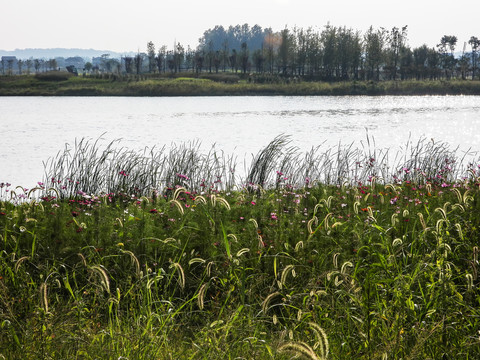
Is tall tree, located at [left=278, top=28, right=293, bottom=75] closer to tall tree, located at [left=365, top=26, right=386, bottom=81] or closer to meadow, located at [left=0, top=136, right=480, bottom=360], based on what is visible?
tall tree, located at [left=365, top=26, right=386, bottom=81]

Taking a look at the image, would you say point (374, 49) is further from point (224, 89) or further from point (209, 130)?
point (209, 130)

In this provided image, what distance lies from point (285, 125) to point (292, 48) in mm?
67417

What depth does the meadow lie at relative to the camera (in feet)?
12.0

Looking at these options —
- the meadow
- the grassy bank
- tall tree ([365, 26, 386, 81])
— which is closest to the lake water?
the meadow

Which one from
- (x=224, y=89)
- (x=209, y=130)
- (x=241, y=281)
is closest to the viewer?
(x=241, y=281)

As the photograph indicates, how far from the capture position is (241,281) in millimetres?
4527

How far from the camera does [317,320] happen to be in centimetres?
407

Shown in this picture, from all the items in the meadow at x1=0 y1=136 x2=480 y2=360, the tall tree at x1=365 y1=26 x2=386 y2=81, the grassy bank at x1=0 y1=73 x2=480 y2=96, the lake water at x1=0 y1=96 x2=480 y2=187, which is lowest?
the meadow at x1=0 y1=136 x2=480 y2=360

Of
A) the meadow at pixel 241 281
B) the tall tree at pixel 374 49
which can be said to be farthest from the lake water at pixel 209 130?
the tall tree at pixel 374 49

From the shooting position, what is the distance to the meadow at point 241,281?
3656 millimetres

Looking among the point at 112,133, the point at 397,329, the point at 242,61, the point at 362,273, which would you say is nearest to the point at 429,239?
the point at 362,273

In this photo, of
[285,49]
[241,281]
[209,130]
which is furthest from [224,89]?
[241,281]

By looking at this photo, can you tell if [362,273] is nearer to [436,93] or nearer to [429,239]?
[429,239]

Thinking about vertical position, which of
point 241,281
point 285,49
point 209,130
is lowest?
point 241,281
